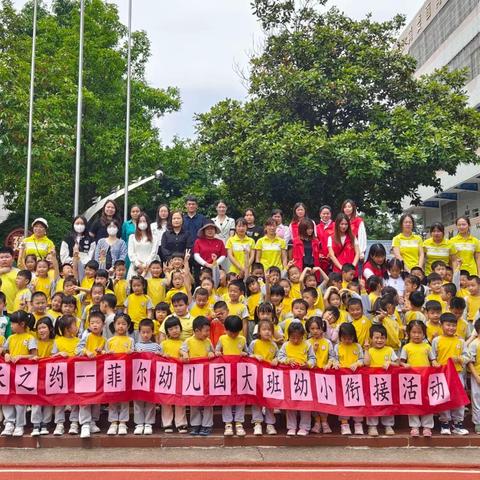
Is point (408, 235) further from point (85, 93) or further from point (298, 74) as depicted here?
point (85, 93)

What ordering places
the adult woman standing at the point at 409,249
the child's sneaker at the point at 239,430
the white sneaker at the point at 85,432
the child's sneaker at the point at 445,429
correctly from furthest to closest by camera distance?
1. the adult woman standing at the point at 409,249
2. the child's sneaker at the point at 445,429
3. the child's sneaker at the point at 239,430
4. the white sneaker at the point at 85,432

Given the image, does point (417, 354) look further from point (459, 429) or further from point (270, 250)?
point (270, 250)

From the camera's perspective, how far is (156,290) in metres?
8.76

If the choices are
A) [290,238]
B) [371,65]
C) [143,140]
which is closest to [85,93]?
[143,140]

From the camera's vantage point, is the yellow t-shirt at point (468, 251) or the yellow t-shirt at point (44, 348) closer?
the yellow t-shirt at point (44, 348)

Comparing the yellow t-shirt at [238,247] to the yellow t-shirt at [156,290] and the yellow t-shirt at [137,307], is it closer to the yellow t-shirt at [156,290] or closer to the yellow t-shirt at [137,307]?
the yellow t-shirt at [156,290]

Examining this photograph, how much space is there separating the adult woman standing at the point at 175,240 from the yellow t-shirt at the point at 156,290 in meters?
0.87

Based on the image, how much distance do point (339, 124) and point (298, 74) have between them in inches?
84.7

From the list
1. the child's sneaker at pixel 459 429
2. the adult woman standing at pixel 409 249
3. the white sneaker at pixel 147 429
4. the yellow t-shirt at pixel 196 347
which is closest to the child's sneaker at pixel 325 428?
the child's sneaker at pixel 459 429

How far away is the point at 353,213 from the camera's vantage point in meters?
10.0

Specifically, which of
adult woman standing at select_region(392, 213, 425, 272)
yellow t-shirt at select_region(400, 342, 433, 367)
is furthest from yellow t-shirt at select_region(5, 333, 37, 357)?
adult woman standing at select_region(392, 213, 425, 272)

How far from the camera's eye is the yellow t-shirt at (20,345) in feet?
24.1

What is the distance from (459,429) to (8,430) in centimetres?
504

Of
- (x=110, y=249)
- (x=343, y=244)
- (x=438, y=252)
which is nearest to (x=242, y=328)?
(x=343, y=244)
